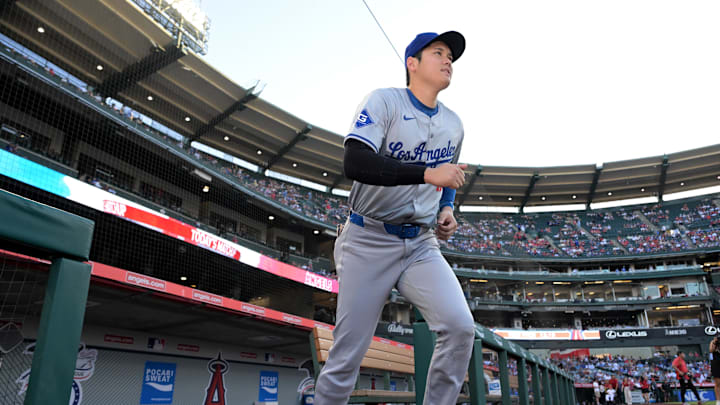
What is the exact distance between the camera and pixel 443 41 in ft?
7.47

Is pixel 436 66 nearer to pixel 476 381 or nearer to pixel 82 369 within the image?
pixel 476 381

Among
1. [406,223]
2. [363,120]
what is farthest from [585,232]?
[363,120]

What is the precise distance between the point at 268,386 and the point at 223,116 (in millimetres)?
16149

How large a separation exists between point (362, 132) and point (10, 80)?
16.3 m

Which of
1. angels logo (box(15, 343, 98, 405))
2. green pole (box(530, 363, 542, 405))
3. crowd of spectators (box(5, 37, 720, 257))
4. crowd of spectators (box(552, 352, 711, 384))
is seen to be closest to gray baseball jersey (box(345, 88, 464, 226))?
green pole (box(530, 363, 542, 405))

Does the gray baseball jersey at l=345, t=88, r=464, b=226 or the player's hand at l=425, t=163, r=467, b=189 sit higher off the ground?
the gray baseball jersey at l=345, t=88, r=464, b=226

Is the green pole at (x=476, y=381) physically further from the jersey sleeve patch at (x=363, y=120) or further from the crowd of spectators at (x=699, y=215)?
the crowd of spectators at (x=699, y=215)

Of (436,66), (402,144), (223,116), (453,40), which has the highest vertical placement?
(223,116)

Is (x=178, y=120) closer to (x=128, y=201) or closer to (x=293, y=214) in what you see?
(x=293, y=214)

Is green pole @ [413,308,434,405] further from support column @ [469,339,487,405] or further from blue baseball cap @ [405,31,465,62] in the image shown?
blue baseball cap @ [405,31,465,62]

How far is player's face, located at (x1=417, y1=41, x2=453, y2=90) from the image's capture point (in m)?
2.25

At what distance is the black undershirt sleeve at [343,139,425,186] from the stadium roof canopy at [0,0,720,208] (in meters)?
17.0

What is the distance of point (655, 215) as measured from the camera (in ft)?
132

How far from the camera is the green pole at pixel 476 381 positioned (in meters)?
2.55
